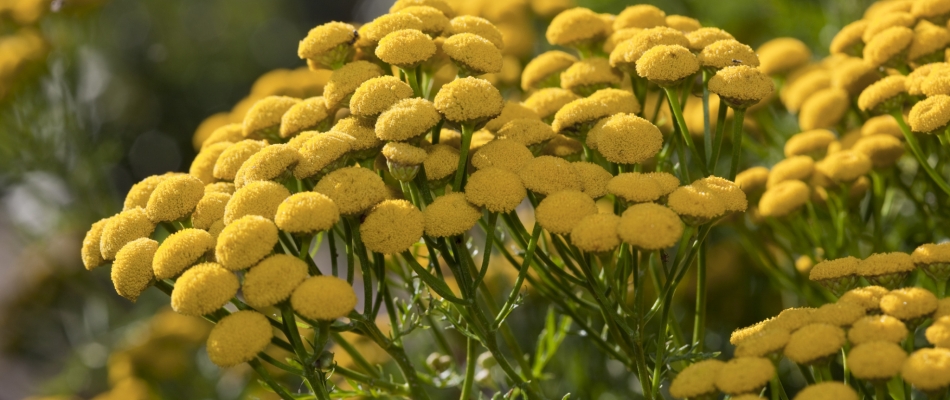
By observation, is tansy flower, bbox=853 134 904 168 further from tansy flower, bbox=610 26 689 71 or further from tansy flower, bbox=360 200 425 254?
tansy flower, bbox=360 200 425 254

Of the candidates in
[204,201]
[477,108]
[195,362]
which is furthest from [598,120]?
[195,362]

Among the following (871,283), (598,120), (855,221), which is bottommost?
(855,221)

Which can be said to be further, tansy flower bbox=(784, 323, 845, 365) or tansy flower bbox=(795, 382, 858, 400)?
tansy flower bbox=(784, 323, 845, 365)

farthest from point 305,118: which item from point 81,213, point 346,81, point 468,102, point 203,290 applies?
point 81,213

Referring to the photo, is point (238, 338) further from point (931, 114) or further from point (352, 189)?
point (931, 114)

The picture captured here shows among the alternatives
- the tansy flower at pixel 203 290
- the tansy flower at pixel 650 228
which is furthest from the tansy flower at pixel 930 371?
the tansy flower at pixel 203 290

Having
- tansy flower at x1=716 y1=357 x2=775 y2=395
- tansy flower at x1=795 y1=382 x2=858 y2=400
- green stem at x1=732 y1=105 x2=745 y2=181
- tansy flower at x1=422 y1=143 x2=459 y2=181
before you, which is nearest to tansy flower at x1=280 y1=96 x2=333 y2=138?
tansy flower at x1=422 y1=143 x2=459 y2=181

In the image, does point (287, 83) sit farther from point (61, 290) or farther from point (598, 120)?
point (61, 290)
